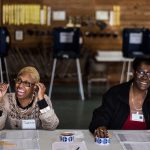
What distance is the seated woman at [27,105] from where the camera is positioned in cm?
304

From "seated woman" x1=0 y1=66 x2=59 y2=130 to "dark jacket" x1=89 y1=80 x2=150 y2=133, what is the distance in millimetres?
357

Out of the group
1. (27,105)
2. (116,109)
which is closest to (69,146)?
(27,105)

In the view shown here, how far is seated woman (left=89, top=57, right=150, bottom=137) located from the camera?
3160 mm

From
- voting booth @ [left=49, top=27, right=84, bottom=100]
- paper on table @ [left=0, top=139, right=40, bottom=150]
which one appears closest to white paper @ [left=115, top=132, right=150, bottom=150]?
paper on table @ [left=0, top=139, right=40, bottom=150]

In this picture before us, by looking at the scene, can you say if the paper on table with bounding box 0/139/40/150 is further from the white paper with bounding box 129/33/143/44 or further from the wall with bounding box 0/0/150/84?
the wall with bounding box 0/0/150/84

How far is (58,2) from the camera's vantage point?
27.9ft

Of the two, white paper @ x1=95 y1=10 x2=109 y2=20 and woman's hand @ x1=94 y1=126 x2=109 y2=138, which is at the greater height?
white paper @ x1=95 y1=10 x2=109 y2=20

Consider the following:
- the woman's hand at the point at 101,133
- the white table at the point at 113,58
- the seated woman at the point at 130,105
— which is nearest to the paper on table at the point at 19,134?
the woman's hand at the point at 101,133

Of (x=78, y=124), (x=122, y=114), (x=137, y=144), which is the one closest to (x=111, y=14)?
(x=78, y=124)

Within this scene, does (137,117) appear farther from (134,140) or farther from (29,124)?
(29,124)

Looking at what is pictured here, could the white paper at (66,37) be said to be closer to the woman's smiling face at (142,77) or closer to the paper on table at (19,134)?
the woman's smiling face at (142,77)

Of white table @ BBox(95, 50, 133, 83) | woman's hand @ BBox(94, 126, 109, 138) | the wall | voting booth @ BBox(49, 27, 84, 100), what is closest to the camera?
woman's hand @ BBox(94, 126, 109, 138)

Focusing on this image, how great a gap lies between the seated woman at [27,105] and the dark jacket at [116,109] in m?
0.36

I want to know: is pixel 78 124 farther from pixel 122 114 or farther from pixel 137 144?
pixel 137 144
